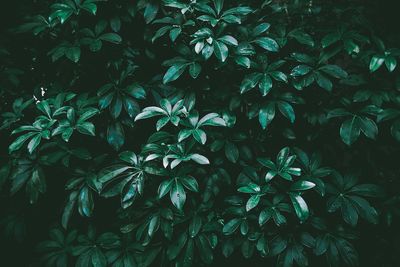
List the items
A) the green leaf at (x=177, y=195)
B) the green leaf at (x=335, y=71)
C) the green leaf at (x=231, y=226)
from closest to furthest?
1. the green leaf at (x=177, y=195)
2. the green leaf at (x=231, y=226)
3. the green leaf at (x=335, y=71)

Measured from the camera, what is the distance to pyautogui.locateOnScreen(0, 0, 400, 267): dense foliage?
1.84 metres

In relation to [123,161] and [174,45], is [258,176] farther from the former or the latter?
[174,45]

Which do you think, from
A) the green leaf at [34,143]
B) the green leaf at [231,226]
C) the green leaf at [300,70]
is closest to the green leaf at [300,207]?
the green leaf at [231,226]

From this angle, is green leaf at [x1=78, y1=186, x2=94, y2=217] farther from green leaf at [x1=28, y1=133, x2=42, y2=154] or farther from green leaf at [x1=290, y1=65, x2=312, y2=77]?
green leaf at [x1=290, y1=65, x2=312, y2=77]

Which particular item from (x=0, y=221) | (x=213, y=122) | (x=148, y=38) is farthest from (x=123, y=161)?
(x=0, y=221)

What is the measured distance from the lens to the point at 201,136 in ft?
5.57

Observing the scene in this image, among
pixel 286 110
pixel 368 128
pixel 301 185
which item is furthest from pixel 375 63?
pixel 301 185

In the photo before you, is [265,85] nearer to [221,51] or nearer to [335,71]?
[221,51]

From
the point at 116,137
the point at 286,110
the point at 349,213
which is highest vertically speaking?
the point at 286,110

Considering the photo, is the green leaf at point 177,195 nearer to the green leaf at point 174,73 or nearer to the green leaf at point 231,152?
the green leaf at point 231,152

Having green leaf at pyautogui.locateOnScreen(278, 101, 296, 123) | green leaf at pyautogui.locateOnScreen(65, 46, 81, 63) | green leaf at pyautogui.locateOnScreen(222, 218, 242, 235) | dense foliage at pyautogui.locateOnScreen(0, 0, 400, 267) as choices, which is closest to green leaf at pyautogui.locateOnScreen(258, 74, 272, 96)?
dense foliage at pyautogui.locateOnScreen(0, 0, 400, 267)

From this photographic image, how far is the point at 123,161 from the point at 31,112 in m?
0.59

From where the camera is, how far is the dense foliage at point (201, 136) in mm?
1844

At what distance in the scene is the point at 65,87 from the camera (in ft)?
7.16
